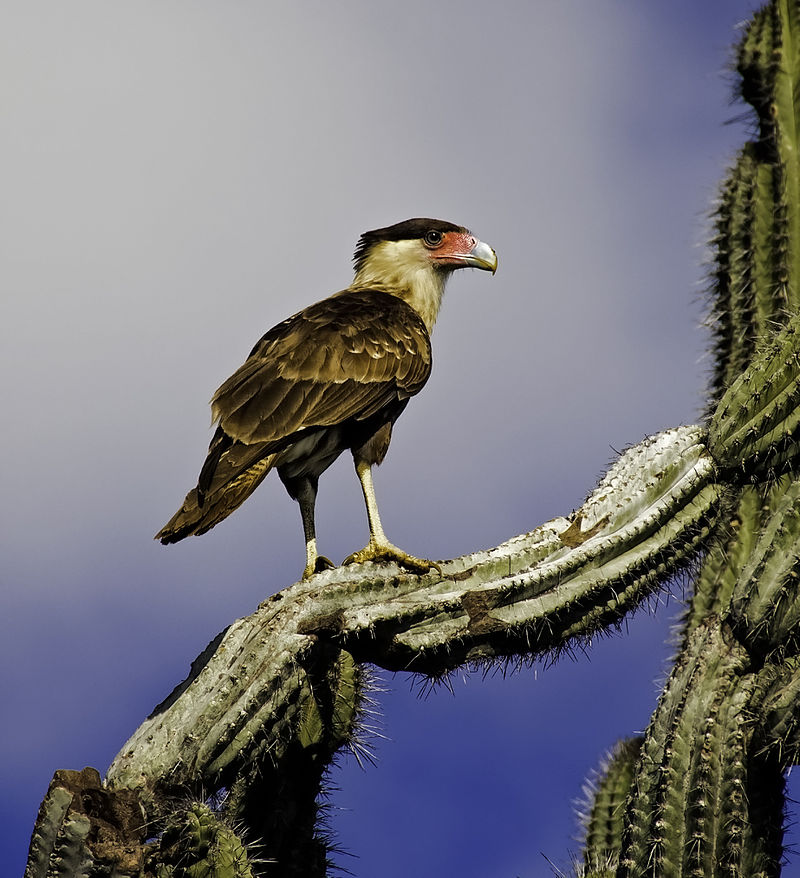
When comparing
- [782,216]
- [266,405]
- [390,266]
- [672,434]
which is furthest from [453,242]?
[672,434]

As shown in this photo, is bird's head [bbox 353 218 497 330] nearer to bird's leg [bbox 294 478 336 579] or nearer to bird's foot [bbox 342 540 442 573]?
bird's leg [bbox 294 478 336 579]

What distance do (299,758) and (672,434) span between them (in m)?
1.72

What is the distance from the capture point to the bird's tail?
4359mm

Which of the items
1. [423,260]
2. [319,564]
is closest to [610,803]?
[319,564]

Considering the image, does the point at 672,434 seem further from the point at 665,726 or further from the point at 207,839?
the point at 207,839

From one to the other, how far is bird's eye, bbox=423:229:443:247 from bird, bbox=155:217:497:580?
1.09ft

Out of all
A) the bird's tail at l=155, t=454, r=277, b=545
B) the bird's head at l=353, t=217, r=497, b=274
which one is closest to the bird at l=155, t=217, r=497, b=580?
the bird's tail at l=155, t=454, r=277, b=545

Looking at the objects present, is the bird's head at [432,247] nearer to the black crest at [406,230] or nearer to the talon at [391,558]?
the black crest at [406,230]

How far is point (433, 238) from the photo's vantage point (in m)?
6.73

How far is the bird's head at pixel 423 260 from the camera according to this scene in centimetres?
660

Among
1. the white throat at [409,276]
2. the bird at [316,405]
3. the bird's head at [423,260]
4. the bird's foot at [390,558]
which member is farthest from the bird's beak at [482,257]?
the bird's foot at [390,558]

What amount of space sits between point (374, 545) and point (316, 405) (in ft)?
2.01

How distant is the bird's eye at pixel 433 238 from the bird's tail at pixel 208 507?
2481mm

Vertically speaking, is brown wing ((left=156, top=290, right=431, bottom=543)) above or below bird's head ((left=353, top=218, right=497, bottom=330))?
below
